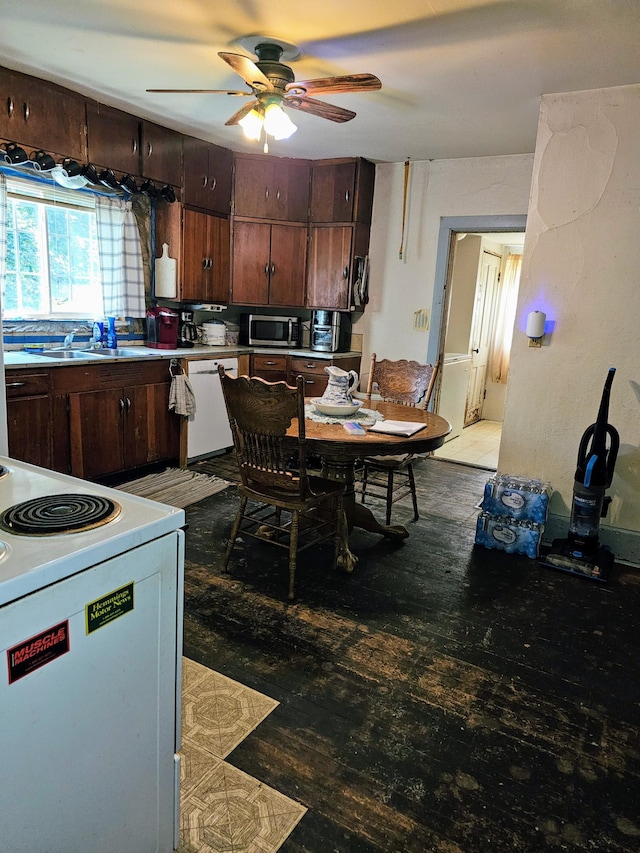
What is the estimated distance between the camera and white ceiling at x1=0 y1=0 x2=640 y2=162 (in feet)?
7.61

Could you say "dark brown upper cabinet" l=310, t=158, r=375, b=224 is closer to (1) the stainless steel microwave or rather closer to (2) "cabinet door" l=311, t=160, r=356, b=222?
(2) "cabinet door" l=311, t=160, r=356, b=222

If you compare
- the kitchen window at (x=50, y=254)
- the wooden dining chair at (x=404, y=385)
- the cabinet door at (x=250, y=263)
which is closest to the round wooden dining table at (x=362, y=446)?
the wooden dining chair at (x=404, y=385)

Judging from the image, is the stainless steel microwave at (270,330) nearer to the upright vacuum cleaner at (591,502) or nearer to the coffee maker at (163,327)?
the coffee maker at (163,327)

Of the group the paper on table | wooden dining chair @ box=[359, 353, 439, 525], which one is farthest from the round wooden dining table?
wooden dining chair @ box=[359, 353, 439, 525]

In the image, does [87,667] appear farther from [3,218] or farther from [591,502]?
[3,218]

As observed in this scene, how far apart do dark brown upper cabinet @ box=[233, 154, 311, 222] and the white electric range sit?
13.5ft

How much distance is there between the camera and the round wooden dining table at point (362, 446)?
243cm

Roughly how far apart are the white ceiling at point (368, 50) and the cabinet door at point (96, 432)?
187 cm

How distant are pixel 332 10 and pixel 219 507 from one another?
8.74 feet

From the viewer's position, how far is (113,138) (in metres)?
3.74

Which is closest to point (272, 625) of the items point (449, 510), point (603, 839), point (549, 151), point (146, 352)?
point (603, 839)

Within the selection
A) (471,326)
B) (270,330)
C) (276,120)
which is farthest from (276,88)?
(471,326)

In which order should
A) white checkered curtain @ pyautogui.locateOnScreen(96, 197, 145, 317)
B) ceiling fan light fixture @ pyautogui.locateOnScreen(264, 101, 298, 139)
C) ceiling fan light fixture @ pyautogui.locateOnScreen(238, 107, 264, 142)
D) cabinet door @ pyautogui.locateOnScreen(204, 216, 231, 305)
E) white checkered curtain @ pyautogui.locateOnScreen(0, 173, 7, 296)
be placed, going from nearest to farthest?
ceiling fan light fixture @ pyautogui.locateOnScreen(264, 101, 298, 139)
ceiling fan light fixture @ pyautogui.locateOnScreen(238, 107, 264, 142)
white checkered curtain @ pyautogui.locateOnScreen(0, 173, 7, 296)
white checkered curtain @ pyautogui.locateOnScreen(96, 197, 145, 317)
cabinet door @ pyautogui.locateOnScreen(204, 216, 231, 305)

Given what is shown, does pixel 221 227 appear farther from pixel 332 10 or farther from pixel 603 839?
pixel 603 839
